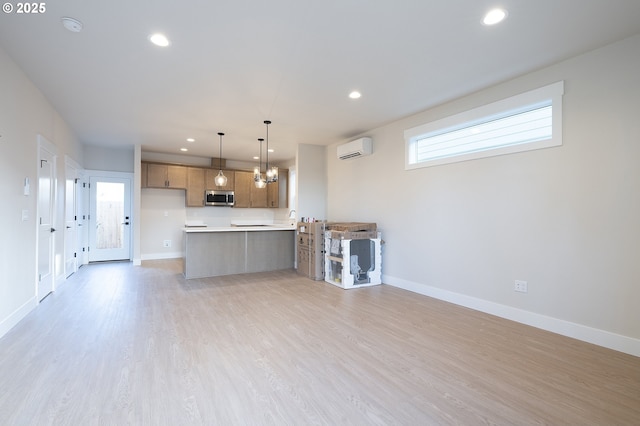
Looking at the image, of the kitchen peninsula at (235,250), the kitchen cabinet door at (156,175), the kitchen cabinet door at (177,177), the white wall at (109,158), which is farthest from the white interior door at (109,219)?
the kitchen peninsula at (235,250)

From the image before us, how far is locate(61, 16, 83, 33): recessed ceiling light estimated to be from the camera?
2345 millimetres

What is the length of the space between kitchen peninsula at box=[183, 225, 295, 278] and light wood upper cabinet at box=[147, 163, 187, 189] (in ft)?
7.69

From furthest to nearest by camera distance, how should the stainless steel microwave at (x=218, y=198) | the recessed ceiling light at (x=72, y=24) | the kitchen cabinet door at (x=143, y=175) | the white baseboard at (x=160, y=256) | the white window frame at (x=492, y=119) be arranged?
the stainless steel microwave at (x=218, y=198)
the white baseboard at (x=160, y=256)
the kitchen cabinet door at (x=143, y=175)
the white window frame at (x=492, y=119)
the recessed ceiling light at (x=72, y=24)

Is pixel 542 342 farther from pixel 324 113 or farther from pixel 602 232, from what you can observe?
pixel 324 113

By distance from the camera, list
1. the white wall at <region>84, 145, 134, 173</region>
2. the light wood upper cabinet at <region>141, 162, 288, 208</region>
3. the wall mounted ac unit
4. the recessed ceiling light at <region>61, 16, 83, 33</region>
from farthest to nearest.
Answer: the light wood upper cabinet at <region>141, 162, 288, 208</region>, the white wall at <region>84, 145, 134, 173</region>, the wall mounted ac unit, the recessed ceiling light at <region>61, 16, 83, 33</region>

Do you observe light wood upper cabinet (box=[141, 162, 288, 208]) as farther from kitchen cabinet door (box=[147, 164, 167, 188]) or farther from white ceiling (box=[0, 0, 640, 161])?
white ceiling (box=[0, 0, 640, 161])

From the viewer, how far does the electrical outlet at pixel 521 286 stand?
3.25 meters

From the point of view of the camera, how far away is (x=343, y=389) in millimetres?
2023

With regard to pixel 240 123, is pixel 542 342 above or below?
below

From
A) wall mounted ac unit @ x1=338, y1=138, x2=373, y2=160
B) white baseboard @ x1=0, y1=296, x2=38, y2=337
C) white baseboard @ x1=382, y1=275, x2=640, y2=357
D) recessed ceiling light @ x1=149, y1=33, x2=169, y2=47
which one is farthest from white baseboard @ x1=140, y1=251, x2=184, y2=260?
white baseboard @ x1=382, y1=275, x2=640, y2=357

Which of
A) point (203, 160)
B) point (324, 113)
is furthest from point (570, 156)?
point (203, 160)

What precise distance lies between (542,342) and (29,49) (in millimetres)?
5557

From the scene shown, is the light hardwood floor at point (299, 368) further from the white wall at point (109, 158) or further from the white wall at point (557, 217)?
the white wall at point (109, 158)

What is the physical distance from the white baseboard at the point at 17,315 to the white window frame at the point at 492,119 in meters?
5.09
